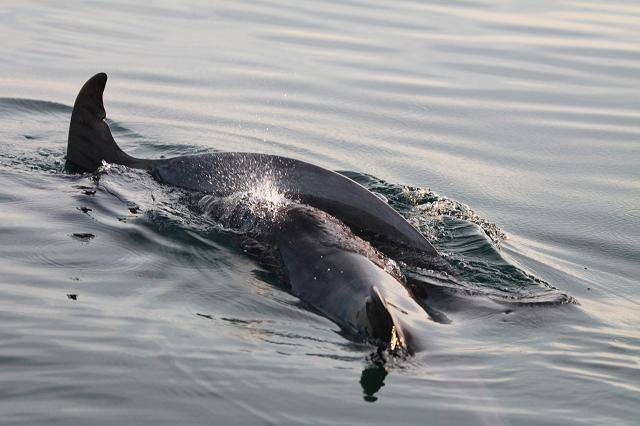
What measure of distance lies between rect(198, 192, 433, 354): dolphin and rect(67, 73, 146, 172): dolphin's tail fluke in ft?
4.20

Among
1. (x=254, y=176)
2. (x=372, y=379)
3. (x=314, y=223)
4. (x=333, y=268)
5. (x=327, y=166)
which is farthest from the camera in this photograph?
(x=327, y=166)

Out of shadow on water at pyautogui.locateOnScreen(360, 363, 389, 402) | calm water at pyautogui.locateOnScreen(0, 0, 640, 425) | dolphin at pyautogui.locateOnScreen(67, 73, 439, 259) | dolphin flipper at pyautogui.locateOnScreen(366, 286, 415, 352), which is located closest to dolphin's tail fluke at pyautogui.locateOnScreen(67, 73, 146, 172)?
dolphin at pyautogui.locateOnScreen(67, 73, 439, 259)

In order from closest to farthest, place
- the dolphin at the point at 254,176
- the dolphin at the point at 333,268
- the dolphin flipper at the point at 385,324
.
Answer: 1. the dolphin flipper at the point at 385,324
2. the dolphin at the point at 333,268
3. the dolphin at the point at 254,176

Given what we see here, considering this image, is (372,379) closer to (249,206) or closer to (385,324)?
(385,324)

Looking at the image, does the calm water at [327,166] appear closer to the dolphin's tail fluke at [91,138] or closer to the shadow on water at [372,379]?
the shadow on water at [372,379]

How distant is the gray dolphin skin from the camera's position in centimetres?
630

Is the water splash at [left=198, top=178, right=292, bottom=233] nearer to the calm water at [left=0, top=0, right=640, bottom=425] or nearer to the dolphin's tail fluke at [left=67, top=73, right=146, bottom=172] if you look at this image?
the calm water at [left=0, top=0, right=640, bottom=425]

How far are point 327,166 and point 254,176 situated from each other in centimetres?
270

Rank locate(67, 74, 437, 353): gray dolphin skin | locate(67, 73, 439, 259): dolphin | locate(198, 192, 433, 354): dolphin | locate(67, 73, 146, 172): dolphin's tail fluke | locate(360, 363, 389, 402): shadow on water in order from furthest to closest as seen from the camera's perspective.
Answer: locate(67, 73, 146, 172): dolphin's tail fluke < locate(67, 73, 439, 259): dolphin < locate(67, 74, 437, 353): gray dolphin skin < locate(198, 192, 433, 354): dolphin < locate(360, 363, 389, 402): shadow on water

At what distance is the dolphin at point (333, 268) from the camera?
19.8ft

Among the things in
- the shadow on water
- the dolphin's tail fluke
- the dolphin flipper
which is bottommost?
the shadow on water

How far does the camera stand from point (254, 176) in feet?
27.7

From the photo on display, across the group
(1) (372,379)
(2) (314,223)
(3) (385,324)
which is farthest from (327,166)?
(1) (372,379)

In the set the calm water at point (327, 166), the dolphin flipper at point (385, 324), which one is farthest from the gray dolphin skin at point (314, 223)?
the calm water at point (327, 166)
